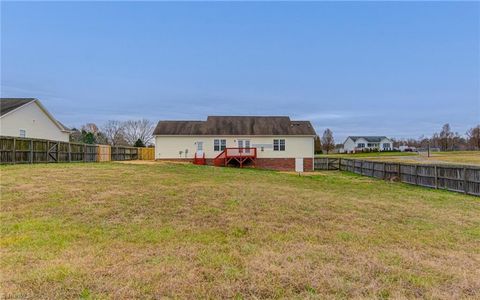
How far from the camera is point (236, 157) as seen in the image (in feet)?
97.6

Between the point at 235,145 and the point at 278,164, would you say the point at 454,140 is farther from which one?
the point at 235,145

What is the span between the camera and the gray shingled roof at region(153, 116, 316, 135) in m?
30.9

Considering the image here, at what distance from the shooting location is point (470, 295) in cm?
323

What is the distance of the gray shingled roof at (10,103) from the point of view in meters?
22.1

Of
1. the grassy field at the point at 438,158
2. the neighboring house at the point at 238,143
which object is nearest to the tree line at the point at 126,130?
the neighboring house at the point at 238,143

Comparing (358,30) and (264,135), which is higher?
(358,30)

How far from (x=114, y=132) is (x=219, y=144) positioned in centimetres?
4065

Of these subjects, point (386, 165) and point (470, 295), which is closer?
point (470, 295)

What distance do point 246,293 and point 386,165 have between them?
1922cm

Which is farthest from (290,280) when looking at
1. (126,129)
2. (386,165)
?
(126,129)

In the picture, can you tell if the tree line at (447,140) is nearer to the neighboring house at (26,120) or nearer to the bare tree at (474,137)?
the bare tree at (474,137)

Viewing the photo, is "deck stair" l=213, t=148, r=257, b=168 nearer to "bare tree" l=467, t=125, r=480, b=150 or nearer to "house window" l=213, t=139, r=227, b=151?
"house window" l=213, t=139, r=227, b=151

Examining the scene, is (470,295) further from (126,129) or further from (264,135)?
(126,129)

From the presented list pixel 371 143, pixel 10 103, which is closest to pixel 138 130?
pixel 10 103
